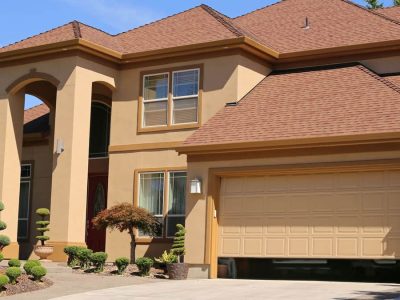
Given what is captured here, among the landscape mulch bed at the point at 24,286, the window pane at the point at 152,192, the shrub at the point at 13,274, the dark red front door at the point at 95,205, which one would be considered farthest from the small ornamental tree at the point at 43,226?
the shrub at the point at 13,274

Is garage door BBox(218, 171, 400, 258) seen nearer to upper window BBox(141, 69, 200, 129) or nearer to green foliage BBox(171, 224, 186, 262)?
green foliage BBox(171, 224, 186, 262)

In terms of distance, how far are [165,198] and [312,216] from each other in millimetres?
5634

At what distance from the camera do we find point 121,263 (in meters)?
20.6

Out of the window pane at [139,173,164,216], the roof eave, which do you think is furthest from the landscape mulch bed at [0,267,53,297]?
the window pane at [139,173,164,216]

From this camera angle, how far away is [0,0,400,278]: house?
19.3 metres

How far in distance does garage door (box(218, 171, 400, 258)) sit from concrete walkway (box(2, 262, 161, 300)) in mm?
2748

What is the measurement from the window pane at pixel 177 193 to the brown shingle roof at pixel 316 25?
201 inches

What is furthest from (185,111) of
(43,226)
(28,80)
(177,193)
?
(43,226)

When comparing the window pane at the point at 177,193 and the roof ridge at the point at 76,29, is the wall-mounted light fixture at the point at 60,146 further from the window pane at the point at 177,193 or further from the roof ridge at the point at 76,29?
the window pane at the point at 177,193

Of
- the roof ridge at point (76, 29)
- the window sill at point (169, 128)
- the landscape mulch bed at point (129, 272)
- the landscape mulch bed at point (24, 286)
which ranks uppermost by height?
the roof ridge at point (76, 29)

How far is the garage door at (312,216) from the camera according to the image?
18641mm

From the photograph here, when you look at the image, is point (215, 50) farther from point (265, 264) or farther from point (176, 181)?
point (265, 264)

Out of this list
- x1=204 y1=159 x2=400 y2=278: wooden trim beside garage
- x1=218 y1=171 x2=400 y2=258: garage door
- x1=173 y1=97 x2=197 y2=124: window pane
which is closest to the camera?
x1=218 y1=171 x2=400 y2=258: garage door

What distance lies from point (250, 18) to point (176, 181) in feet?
26.6
